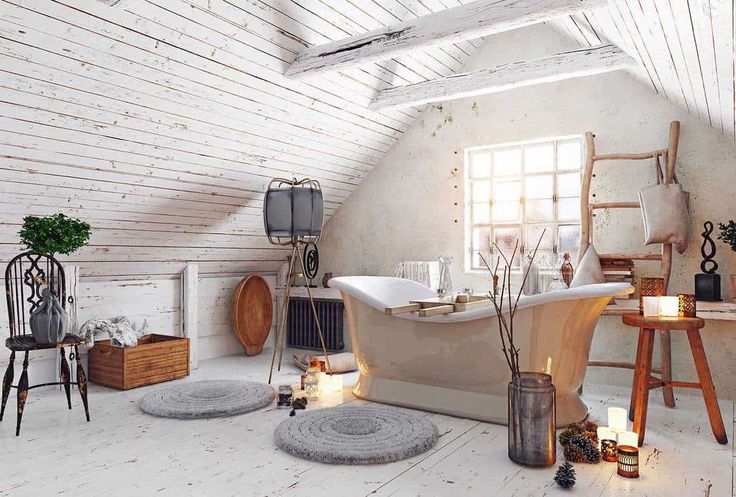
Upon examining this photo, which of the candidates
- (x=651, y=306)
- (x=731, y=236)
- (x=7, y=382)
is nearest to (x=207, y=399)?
(x=7, y=382)

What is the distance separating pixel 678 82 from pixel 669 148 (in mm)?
690

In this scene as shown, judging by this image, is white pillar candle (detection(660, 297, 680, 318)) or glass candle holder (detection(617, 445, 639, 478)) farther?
white pillar candle (detection(660, 297, 680, 318))

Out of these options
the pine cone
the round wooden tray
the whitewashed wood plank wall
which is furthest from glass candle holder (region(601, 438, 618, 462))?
the round wooden tray

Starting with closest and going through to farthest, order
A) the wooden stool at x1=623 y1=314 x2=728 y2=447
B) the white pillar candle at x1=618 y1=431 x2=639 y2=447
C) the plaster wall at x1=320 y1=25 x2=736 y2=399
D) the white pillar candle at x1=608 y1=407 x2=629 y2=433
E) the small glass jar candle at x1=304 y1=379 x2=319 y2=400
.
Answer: the white pillar candle at x1=618 y1=431 x2=639 y2=447, the white pillar candle at x1=608 y1=407 x2=629 y2=433, the wooden stool at x1=623 y1=314 x2=728 y2=447, the small glass jar candle at x1=304 y1=379 x2=319 y2=400, the plaster wall at x1=320 y1=25 x2=736 y2=399

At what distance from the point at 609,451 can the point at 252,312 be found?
3436 millimetres

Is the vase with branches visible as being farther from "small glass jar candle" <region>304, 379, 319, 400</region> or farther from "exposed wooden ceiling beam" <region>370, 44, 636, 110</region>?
"exposed wooden ceiling beam" <region>370, 44, 636, 110</region>

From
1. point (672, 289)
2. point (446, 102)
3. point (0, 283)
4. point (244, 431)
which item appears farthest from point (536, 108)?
point (0, 283)

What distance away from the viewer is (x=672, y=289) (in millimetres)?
3578

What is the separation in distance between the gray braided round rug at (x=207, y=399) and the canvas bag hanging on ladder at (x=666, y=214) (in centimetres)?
254

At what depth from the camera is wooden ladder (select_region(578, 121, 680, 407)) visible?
3.34m

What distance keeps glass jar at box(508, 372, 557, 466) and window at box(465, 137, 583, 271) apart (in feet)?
5.79

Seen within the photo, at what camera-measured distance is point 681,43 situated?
6.92 feet

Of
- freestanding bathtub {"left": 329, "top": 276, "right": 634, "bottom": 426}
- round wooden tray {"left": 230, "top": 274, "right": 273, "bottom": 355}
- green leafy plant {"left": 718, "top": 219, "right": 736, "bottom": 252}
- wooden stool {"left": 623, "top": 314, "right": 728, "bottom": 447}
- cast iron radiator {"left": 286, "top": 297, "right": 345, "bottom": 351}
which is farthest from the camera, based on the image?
cast iron radiator {"left": 286, "top": 297, "right": 345, "bottom": 351}

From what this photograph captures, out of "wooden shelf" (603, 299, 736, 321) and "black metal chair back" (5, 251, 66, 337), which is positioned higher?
"black metal chair back" (5, 251, 66, 337)
